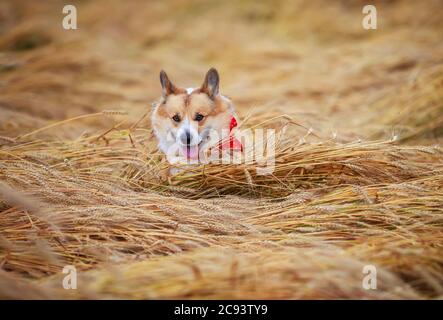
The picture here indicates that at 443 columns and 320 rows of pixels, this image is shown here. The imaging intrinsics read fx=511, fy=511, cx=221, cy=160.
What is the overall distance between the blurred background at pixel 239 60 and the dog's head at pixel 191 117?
390 millimetres

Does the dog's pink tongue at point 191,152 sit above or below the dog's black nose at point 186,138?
below

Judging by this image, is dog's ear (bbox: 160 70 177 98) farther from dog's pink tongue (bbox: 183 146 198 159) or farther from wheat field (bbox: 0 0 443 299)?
dog's pink tongue (bbox: 183 146 198 159)

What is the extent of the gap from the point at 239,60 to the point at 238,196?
4750 millimetres

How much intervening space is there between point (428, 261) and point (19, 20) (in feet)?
27.4

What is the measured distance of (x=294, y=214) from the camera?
2.79 metres

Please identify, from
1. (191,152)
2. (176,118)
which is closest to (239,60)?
(176,118)

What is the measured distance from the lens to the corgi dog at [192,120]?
357cm

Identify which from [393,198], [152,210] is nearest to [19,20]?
[152,210]

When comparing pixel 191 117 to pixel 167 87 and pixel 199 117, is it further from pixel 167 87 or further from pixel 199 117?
pixel 167 87

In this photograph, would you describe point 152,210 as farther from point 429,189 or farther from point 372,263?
point 429,189

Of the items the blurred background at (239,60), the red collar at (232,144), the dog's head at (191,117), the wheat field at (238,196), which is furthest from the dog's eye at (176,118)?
the blurred background at (239,60)

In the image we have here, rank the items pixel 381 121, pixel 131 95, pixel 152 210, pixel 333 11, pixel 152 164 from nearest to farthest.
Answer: pixel 152 210
pixel 152 164
pixel 381 121
pixel 131 95
pixel 333 11

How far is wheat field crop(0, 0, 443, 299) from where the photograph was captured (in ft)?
7.11

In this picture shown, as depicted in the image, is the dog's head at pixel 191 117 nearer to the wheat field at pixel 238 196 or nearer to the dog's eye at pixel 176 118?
the dog's eye at pixel 176 118
